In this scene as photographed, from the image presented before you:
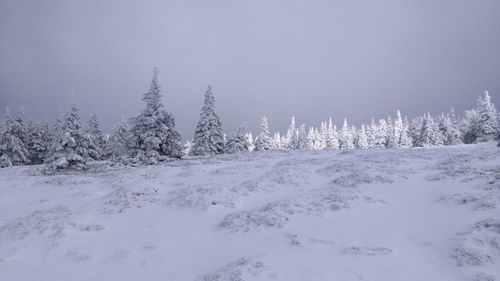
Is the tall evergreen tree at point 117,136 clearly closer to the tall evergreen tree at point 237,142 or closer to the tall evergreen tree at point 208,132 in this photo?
the tall evergreen tree at point 208,132

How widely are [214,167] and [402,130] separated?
81651 mm

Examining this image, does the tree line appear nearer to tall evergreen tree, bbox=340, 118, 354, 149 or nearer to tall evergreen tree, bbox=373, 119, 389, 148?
tall evergreen tree, bbox=373, 119, 389, 148

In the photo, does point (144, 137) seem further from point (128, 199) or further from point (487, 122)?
Answer: point (487, 122)

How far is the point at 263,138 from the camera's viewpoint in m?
82.9

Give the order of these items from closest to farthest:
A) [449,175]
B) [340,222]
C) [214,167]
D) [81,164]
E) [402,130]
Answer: [340,222] → [449,175] → [214,167] → [81,164] → [402,130]

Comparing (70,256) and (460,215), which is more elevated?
(460,215)

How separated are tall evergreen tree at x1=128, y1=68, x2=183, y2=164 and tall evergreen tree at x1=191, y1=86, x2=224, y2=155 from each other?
14.2m

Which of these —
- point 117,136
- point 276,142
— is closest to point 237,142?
point 117,136

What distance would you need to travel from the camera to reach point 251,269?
1218 cm

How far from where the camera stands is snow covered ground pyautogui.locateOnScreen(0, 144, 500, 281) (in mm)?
12305

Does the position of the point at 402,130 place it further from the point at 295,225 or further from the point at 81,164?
the point at 295,225

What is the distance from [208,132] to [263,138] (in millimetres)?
28642

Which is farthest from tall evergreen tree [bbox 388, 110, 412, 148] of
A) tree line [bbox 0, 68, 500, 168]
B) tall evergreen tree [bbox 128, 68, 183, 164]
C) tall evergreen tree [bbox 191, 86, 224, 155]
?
tall evergreen tree [bbox 128, 68, 183, 164]

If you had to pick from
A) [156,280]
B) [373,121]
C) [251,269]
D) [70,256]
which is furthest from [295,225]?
[373,121]
